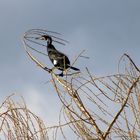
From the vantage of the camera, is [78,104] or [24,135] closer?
[78,104]

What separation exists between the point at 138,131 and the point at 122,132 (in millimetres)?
101

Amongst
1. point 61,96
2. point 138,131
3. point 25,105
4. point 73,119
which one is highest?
point 25,105

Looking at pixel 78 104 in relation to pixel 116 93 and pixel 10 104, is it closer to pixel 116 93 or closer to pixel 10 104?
pixel 116 93

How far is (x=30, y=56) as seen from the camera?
256cm

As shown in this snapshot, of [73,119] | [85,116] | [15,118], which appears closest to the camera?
[85,116]

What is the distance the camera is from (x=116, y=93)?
237cm

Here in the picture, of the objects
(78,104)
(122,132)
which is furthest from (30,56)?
(122,132)

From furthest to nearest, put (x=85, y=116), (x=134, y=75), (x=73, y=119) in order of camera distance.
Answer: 1. (x=134, y=75)
2. (x=73, y=119)
3. (x=85, y=116)

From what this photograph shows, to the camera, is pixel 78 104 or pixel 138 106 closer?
pixel 78 104

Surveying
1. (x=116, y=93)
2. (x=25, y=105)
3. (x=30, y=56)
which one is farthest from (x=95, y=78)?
(x=25, y=105)

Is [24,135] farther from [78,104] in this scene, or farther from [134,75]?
[134,75]

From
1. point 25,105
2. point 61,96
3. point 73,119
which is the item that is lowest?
point 73,119

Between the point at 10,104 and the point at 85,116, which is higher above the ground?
the point at 10,104

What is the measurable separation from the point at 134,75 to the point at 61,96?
1.68ft
